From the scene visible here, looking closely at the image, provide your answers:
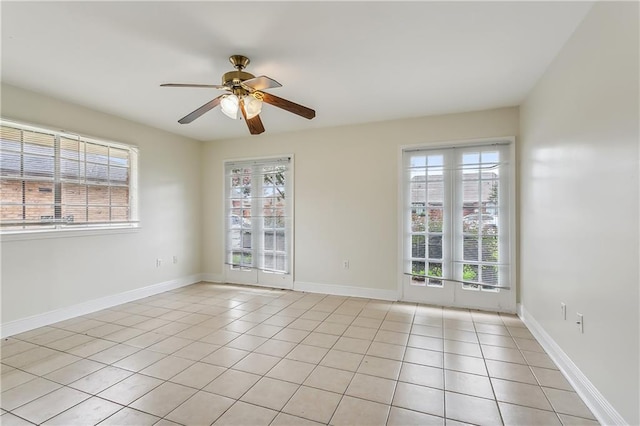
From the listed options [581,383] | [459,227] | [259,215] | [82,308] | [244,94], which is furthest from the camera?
[259,215]

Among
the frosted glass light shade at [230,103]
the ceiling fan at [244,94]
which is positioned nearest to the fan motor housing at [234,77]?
the ceiling fan at [244,94]

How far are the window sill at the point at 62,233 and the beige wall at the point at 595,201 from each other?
4728 mm

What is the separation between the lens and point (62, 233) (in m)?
3.36

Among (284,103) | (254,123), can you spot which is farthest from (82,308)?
(284,103)

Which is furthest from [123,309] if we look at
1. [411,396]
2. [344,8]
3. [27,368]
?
[344,8]

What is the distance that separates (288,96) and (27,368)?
127 inches

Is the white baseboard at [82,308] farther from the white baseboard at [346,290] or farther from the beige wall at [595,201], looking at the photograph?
the beige wall at [595,201]

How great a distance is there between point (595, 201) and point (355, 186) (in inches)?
109

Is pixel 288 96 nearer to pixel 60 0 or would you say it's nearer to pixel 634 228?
pixel 60 0

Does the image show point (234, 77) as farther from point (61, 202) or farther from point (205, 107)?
point (61, 202)

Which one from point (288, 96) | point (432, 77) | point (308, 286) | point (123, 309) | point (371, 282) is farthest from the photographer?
point (308, 286)

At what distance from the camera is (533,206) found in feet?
10.0

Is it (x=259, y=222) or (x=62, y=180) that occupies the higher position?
(x=62, y=180)

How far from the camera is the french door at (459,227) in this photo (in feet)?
12.1
